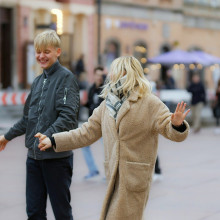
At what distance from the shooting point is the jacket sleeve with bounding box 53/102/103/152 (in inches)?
218

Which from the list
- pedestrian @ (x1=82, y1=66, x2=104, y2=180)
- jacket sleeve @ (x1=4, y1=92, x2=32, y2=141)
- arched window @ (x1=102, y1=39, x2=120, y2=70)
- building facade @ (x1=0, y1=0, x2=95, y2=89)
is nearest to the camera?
jacket sleeve @ (x1=4, y1=92, x2=32, y2=141)

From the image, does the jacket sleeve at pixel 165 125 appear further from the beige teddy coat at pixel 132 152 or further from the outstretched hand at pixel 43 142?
the outstretched hand at pixel 43 142

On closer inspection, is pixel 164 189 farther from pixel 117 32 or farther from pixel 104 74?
pixel 117 32

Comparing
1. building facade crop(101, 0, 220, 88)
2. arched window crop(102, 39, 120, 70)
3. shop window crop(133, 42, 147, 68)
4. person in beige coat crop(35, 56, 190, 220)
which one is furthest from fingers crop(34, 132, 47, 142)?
shop window crop(133, 42, 147, 68)

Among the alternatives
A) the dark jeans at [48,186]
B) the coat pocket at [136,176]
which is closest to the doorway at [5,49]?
the dark jeans at [48,186]

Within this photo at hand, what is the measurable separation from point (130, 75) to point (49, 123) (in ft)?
2.99

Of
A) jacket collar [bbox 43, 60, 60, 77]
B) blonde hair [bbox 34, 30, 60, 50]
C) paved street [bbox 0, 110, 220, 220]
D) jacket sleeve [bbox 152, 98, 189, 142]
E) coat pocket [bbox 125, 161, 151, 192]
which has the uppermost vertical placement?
blonde hair [bbox 34, 30, 60, 50]

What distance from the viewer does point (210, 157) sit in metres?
14.8

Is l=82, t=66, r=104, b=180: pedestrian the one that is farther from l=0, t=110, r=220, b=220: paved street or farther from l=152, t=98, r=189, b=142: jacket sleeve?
l=152, t=98, r=189, b=142: jacket sleeve

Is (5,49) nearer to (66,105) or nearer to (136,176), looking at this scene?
(66,105)

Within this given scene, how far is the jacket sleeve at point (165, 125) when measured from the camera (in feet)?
17.0

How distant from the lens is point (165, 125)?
5250mm

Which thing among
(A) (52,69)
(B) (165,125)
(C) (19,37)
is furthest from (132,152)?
(C) (19,37)

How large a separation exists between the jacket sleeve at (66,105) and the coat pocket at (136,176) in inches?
28.9
